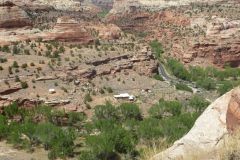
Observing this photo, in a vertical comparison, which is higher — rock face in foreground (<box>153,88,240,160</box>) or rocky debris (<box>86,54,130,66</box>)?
rock face in foreground (<box>153,88,240,160</box>)

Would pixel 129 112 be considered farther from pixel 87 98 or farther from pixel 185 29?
pixel 185 29

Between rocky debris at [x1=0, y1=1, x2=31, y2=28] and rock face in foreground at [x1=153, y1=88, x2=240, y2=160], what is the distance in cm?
4862

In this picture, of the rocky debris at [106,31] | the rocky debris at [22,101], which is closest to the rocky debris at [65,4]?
the rocky debris at [106,31]

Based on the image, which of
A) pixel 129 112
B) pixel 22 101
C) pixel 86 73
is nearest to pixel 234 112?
pixel 129 112

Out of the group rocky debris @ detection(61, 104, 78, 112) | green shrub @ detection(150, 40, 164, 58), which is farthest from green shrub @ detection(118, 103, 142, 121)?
green shrub @ detection(150, 40, 164, 58)

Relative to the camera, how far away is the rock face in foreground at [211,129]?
8.62 m

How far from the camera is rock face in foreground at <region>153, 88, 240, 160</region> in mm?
8617

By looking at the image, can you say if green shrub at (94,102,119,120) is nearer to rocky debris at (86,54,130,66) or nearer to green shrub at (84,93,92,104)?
green shrub at (84,93,92,104)

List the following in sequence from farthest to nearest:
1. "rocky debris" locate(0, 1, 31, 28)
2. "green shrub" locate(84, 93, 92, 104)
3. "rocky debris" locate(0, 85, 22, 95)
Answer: "rocky debris" locate(0, 1, 31, 28)
"green shrub" locate(84, 93, 92, 104)
"rocky debris" locate(0, 85, 22, 95)

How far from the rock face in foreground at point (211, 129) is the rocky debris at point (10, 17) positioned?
48.6 meters

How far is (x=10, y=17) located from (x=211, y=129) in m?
49.7

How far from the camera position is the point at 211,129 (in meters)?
9.07

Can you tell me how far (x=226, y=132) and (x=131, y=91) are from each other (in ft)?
112

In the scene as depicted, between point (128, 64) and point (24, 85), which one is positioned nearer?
point (24, 85)
